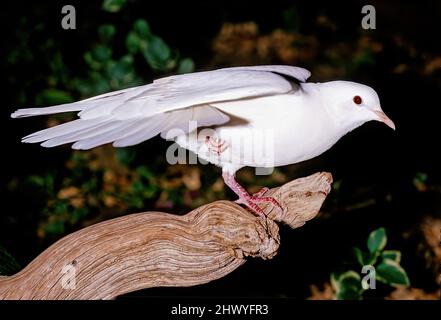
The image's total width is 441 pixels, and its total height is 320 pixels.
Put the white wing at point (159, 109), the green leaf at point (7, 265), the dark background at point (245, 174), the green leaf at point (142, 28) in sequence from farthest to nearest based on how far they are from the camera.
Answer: the dark background at point (245, 174) < the green leaf at point (142, 28) < the green leaf at point (7, 265) < the white wing at point (159, 109)

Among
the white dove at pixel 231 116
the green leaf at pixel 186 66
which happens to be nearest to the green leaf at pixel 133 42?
the green leaf at pixel 186 66

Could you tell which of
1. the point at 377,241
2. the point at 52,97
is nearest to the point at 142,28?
the point at 52,97

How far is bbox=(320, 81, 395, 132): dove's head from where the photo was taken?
134 cm

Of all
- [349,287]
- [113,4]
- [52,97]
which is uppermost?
[113,4]

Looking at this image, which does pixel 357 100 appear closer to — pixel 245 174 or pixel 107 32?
pixel 107 32

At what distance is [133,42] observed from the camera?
1866mm

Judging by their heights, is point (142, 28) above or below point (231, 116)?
above

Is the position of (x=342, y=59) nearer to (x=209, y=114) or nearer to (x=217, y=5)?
(x=217, y=5)

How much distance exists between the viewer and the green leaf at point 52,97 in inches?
75.5

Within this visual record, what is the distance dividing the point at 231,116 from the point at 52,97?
2.68ft

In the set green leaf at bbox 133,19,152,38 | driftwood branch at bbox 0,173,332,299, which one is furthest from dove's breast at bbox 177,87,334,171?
green leaf at bbox 133,19,152,38

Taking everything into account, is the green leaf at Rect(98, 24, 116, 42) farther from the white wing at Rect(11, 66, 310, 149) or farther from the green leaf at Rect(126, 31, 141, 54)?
the white wing at Rect(11, 66, 310, 149)

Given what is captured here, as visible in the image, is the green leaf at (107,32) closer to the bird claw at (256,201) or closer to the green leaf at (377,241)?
the bird claw at (256,201)

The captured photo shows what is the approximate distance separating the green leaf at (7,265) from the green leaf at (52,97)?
0.54 meters
